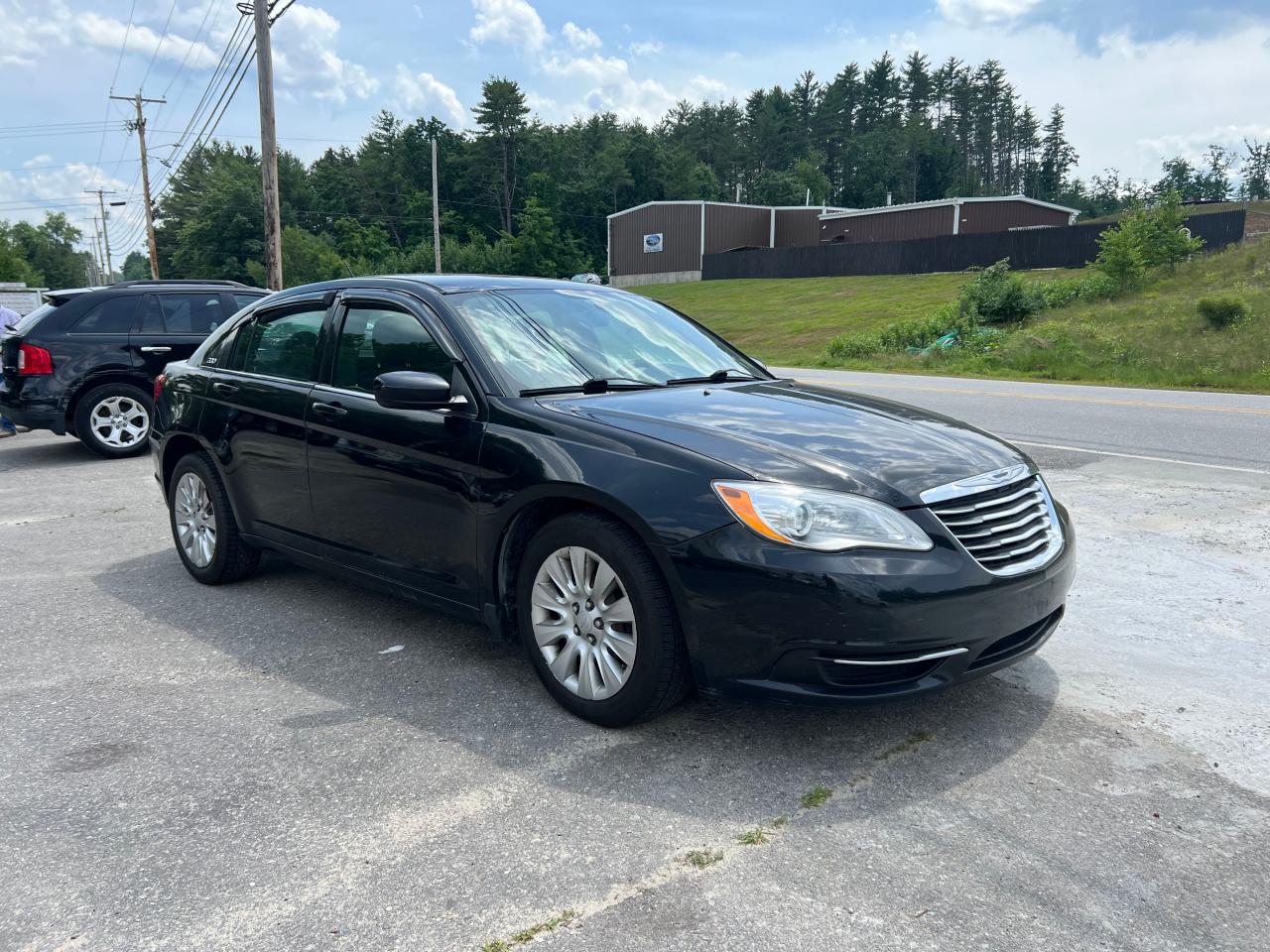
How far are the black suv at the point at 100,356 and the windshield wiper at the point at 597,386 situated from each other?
7.48 metres

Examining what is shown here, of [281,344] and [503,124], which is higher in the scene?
[503,124]

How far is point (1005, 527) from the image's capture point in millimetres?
3385

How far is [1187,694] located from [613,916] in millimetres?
2547

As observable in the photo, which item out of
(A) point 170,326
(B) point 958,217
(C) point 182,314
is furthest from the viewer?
(B) point 958,217

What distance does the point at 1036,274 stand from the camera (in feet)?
121

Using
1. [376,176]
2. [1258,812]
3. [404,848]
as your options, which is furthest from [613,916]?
[376,176]

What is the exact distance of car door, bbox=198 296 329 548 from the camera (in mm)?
4785

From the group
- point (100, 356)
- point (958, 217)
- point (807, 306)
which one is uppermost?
point (958, 217)

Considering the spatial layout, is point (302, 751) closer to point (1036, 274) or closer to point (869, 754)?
point (869, 754)

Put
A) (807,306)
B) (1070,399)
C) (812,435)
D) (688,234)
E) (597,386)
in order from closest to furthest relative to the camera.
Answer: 1. (812,435)
2. (597,386)
3. (1070,399)
4. (807,306)
5. (688,234)

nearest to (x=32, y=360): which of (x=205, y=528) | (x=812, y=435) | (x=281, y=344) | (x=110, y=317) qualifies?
(x=110, y=317)

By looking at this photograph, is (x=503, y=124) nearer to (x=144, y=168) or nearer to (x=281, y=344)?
(x=144, y=168)

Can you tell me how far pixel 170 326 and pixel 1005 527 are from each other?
979 centimetres

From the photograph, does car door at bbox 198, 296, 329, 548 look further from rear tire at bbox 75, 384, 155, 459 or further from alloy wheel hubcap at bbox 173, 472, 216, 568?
rear tire at bbox 75, 384, 155, 459
